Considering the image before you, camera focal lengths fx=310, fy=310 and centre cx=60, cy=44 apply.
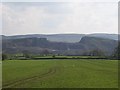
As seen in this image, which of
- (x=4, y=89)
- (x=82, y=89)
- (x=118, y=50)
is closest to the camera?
(x=4, y=89)

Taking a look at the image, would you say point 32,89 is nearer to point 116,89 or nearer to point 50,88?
point 50,88

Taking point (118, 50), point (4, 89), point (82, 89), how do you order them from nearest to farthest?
point (4, 89)
point (82, 89)
point (118, 50)

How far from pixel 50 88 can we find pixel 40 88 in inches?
44.4

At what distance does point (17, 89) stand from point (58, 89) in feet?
14.8

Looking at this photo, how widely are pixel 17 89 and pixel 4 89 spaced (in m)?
1.36

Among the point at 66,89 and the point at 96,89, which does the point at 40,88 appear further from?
the point at 96,89

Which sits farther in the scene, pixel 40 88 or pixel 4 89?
pixel 40 88

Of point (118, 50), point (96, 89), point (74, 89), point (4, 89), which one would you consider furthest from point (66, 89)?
point (118, 50)

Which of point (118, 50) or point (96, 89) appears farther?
point (118, 50)

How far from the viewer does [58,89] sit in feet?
111

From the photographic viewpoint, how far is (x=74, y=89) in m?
34.4

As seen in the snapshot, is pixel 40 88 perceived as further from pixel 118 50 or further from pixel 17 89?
pixel 118 50

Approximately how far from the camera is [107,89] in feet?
114

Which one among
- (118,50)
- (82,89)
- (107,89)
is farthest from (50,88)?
(118,50)
